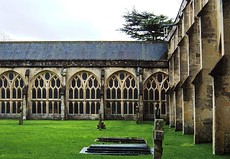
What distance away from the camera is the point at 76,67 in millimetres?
42125

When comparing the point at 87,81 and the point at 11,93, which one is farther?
the point at 11,93

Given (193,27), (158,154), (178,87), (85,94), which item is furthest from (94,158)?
(85,94)

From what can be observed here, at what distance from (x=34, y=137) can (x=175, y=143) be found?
7.55 meters

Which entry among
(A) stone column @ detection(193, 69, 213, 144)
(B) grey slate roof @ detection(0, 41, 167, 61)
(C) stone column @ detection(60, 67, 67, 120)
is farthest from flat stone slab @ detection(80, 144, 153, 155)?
(B) grey slate roof @ detection(0, 41, 167, 61)

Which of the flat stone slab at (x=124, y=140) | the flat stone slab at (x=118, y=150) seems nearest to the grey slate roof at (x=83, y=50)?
the flat stone slab at (x=124, y=140)

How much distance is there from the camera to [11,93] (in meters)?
43.1

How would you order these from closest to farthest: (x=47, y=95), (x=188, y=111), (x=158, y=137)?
(x=158, y=137) < (x=188, y=111) < (x=47, y=95)

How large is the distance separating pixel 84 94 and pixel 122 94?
3.85 m

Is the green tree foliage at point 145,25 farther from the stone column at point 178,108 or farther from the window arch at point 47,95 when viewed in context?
the stone column at point 178,108

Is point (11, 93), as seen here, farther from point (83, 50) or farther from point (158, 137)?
point (158, 137)

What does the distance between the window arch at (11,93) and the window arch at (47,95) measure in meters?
1.54

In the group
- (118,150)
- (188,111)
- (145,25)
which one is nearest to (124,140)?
(118,150)

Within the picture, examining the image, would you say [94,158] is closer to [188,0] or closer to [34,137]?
[34,137]

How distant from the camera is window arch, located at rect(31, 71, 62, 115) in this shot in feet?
140
